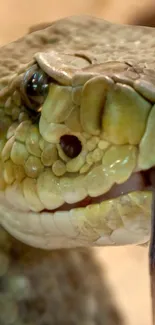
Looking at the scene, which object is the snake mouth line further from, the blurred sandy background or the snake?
the blurred sandy background

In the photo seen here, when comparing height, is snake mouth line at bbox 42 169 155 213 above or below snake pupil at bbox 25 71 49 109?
→ below

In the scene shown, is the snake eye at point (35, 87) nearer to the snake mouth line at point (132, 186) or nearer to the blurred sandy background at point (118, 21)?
the snake mouth line at point (132, 186)

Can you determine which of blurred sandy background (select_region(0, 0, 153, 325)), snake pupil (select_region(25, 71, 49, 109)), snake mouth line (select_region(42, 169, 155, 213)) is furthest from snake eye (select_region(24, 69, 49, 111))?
blurred sandy background (select_region(0, 0, 153, 325))

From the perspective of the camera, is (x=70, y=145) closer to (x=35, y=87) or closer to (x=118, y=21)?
(x=35, y=87)

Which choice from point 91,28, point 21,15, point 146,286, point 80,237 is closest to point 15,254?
point 80,237

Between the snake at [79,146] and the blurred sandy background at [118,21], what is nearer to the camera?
the snake at [79,146]

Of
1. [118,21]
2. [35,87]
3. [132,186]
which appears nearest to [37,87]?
[35,87]

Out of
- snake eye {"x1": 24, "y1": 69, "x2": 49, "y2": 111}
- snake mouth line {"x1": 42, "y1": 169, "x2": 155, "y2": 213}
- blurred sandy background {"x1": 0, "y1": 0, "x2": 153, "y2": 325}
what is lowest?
blurred sandy background {"x1": 0, "y1": 0, "x2": 153, "y2": 325}

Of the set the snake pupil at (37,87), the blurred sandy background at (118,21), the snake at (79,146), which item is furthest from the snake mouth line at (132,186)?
the blurred sandy background at (118,21)
